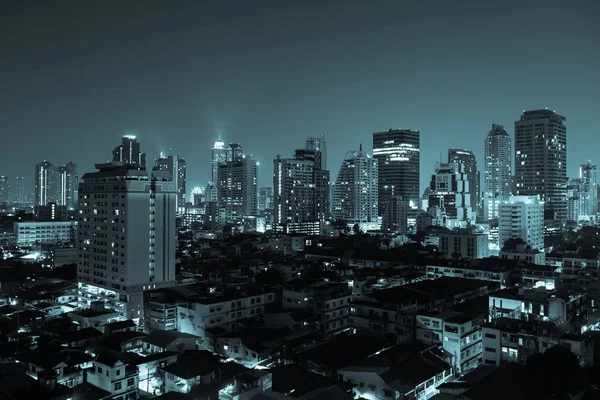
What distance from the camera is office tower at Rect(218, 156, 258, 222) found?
380 feet

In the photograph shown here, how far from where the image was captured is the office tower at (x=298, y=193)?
88875mm

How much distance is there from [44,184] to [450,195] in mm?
113475

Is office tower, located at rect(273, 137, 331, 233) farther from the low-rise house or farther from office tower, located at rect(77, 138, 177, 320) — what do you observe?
the low-rise house

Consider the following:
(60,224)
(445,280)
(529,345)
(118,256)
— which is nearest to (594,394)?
(529,345)

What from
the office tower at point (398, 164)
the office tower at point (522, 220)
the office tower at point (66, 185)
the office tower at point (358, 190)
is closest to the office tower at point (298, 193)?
the office tower at point (358, 190)

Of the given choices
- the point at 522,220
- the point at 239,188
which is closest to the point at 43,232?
the point at 239,188

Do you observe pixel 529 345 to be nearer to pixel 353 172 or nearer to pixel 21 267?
pixel 21 267

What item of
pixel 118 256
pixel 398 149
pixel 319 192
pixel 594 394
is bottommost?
pixel 594 394

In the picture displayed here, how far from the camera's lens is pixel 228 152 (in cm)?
15488

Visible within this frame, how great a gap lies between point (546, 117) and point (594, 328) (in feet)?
248

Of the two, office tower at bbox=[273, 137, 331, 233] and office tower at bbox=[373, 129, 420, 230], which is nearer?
office tower at bbox=[273, 137, 331, 233]

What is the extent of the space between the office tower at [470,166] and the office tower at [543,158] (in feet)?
157

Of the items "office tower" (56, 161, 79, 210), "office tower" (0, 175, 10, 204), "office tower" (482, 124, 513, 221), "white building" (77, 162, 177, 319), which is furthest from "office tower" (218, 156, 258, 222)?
"office tower" (0, 175, 10, 204)

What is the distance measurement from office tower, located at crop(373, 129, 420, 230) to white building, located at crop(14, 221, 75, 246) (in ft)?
212
